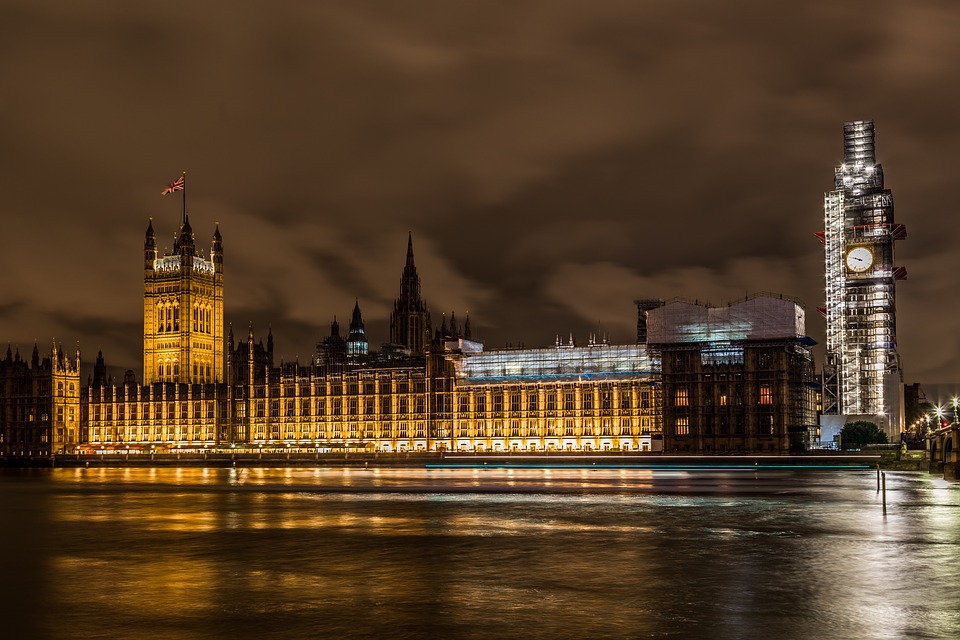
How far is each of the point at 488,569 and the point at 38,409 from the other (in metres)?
150

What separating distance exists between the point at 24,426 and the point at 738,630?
15933 cm

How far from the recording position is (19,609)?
20.3 metres

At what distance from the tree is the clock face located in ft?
83.0

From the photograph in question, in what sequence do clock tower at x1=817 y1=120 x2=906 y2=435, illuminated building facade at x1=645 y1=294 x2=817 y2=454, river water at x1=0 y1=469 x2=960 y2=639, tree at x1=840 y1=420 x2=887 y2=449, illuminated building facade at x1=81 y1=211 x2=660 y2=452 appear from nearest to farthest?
river water at x1=0 y1=469 x2=960 y2=639 < illuminated building facade at x1=645 y1=294 x2=817 y2=454 < tree at x1=840 y1=420 x2=887 y2=449 < illuminated building facade at x1=81 y1=211 x2=660 y2=452 < clock tower at x1=817 y1=120 x2=906 y2=435

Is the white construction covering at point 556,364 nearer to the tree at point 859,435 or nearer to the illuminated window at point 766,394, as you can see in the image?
the illuminated window at point 766,394

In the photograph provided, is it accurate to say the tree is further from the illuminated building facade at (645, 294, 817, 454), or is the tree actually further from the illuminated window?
the illuminated window

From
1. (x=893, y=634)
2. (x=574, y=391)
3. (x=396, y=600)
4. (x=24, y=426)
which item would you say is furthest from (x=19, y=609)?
(x=24, y=426)

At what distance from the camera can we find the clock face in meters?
144

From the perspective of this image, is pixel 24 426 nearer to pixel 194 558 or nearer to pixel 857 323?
pixel 857 323

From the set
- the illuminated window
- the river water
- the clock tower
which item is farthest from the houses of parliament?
the river water

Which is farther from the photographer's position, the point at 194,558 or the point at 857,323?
the point at 857,323

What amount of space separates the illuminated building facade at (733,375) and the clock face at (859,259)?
81.9 ft

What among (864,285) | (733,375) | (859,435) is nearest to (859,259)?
(864,285)

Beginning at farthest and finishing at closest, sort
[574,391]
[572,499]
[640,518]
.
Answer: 1. [574,391]
2. [572,499]
3. [640,518]
